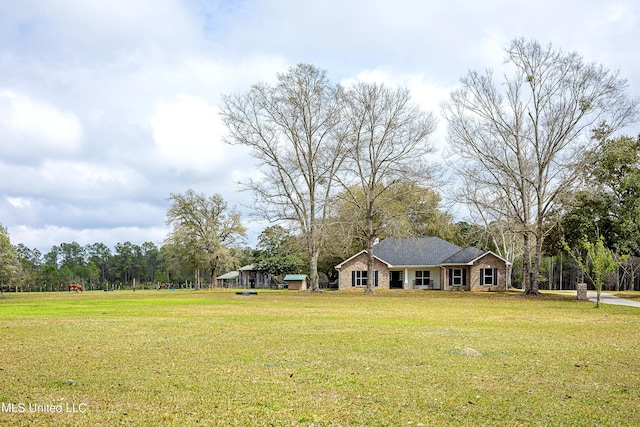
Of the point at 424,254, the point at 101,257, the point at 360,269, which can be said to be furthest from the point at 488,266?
the point at 101,257

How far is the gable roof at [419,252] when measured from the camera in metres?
48.4

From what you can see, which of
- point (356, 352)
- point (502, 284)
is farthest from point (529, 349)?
point (502, 284)

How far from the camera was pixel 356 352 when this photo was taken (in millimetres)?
9156

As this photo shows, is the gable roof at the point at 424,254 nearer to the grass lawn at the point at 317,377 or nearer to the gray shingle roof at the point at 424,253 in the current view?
the gray shingle roof at the point at 424,253

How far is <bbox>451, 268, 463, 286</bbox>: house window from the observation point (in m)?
46.6

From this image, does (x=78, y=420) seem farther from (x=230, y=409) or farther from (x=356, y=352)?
(x=356, y=352)

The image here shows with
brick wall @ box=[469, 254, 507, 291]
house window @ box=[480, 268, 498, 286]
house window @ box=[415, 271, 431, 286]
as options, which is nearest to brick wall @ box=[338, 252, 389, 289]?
house window @ box=[415, 271, 431, 286]

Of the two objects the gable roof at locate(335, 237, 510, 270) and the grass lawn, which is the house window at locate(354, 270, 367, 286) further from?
the grass lawn

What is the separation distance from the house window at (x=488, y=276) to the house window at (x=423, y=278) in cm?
573

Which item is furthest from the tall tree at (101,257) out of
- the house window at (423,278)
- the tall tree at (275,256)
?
the house window at (423,278)

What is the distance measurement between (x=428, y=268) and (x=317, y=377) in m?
43.4

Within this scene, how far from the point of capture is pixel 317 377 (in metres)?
7.05

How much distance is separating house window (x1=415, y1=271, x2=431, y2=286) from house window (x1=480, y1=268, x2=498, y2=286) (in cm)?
573

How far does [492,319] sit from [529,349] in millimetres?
7214
